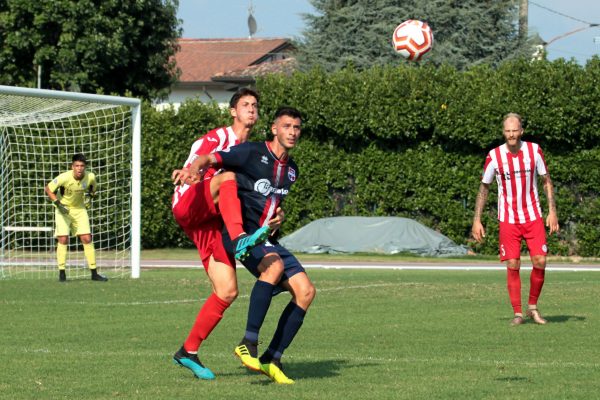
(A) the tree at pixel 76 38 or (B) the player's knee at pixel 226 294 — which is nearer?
(B) the player's knee at pixel 226 294

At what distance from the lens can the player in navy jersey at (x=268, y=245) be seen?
8.55m

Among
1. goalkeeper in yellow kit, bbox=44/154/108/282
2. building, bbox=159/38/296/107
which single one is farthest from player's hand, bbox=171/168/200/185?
building, bbox=159/38/296/107

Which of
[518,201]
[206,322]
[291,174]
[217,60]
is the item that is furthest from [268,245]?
[217,60]

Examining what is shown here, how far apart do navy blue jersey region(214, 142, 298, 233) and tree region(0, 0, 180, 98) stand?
105ft

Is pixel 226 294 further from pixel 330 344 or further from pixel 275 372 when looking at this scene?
pixel 330 344

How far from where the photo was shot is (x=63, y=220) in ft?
68.2

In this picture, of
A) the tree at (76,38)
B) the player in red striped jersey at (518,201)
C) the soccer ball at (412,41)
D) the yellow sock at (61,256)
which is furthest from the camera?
the tree at (76,38)

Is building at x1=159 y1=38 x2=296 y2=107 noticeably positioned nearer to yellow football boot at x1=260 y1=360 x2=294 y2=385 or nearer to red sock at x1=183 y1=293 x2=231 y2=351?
red sock at x1=183 y1=293 x2=231 y2=351

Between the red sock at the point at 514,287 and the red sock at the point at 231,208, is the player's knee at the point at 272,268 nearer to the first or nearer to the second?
the red sock at the point at 231,208

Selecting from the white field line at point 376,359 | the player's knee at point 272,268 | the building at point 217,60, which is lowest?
the white field line at point 376,359

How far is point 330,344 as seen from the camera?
11195mm

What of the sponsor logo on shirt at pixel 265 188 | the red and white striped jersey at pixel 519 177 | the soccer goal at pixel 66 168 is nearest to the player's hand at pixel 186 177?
the sponsor logo on shirt at pixel 265 188

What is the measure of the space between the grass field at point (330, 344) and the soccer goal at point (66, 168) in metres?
3.58

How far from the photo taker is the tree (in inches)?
1582
